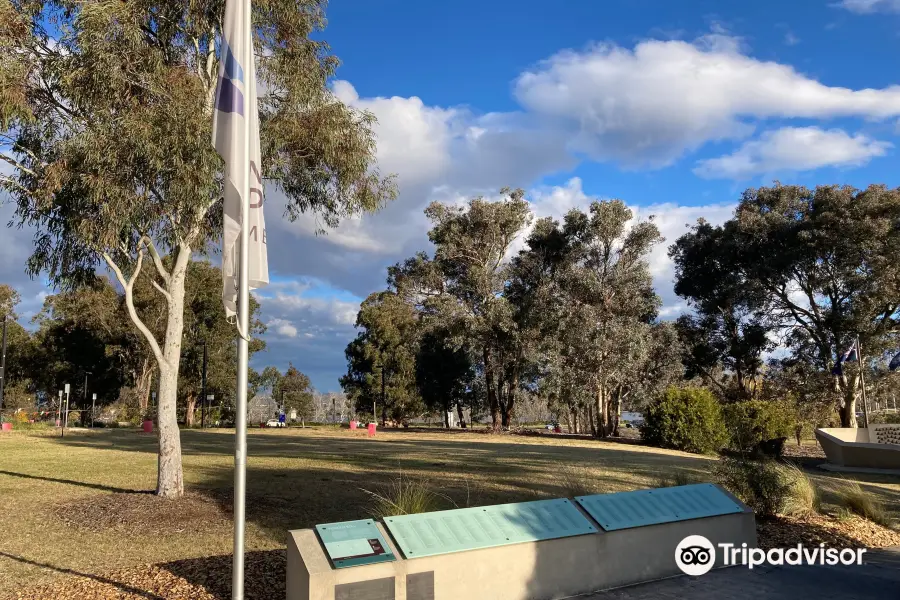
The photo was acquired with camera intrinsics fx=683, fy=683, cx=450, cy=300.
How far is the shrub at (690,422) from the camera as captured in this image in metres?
24.2

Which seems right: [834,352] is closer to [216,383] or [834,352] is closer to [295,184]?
[295,184]

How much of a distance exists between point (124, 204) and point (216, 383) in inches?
1970

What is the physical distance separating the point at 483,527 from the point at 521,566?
1.38 feet

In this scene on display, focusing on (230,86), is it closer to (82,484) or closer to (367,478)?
(367,478)

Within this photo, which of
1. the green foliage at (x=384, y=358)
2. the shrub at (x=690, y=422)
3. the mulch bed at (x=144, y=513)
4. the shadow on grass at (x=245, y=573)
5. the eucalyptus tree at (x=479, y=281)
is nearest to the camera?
the shadow on grass at (x=245, y=573)

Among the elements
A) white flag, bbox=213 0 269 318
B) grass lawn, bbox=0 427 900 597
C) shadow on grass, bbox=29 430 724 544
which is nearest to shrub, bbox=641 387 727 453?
shadow on grass, bbox=29 430 724 544

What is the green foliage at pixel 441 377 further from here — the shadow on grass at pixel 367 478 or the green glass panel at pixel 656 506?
the green glass panel at pixel 656 506

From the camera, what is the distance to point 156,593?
5.78m

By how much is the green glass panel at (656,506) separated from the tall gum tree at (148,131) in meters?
7.02

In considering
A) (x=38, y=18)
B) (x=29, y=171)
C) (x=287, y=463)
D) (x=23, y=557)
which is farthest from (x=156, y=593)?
(x=287, y=463)

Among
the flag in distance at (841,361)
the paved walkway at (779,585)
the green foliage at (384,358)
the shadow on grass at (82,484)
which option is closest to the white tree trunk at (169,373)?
the shadow on grass at (82,484)

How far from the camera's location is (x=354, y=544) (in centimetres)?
500

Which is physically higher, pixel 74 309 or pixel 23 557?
pixel 74 309

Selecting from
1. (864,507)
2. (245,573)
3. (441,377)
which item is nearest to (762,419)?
(864,507)
